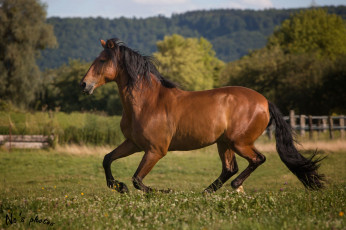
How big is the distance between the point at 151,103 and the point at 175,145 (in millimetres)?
824

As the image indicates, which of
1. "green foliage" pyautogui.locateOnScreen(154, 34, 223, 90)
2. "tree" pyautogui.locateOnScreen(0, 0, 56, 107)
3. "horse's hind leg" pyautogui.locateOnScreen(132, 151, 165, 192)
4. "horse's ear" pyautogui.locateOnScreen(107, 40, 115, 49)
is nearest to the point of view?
"horse's hind leg" pyautogui.locateOnScreen(132, 151, 165, 192)

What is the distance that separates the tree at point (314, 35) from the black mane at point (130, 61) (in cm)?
4915

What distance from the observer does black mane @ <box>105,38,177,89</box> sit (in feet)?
22.7

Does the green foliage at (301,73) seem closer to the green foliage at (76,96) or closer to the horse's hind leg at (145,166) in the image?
the green foliage at (76,96)

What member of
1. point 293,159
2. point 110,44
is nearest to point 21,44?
point 110,44

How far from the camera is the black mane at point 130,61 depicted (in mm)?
6906

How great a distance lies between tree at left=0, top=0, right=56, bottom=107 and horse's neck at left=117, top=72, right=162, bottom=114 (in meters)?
32.8

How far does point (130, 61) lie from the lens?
6.95 meters

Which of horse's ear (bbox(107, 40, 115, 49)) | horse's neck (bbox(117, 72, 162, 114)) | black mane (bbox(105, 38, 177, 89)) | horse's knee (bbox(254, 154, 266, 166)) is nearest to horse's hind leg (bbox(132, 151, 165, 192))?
horse's neck (bbox(117, 72, 162, 114))

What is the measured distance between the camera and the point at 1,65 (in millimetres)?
36906

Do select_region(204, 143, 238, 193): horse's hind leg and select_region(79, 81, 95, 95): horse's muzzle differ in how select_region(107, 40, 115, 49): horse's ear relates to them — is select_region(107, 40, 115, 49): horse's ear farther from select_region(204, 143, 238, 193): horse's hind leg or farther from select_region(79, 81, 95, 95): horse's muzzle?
select_region(204, 143, 238, 193): horse's hind leg

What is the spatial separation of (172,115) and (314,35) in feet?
177

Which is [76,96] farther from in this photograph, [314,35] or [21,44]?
[314,35]

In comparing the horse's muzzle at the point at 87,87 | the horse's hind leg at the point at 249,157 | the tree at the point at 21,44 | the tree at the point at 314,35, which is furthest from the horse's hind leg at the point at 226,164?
the tree at the point at 314,35
